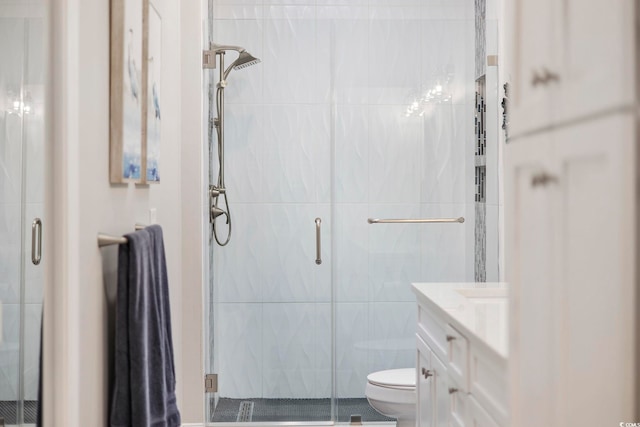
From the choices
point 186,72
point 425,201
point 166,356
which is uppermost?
point 186,72

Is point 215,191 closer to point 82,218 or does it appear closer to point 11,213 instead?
point 82,218

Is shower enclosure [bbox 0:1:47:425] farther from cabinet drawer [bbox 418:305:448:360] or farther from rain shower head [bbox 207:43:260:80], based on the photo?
rain shower head [bbox 207:43:260:80]

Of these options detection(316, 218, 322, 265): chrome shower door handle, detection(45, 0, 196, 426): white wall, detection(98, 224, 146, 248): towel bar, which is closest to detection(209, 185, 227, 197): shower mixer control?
detection(316, 218, 322, 265): chrome shower door handle

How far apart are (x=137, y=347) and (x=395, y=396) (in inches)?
56.3

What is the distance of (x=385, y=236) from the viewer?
3.59m

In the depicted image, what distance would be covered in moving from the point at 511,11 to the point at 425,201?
7.84 ft

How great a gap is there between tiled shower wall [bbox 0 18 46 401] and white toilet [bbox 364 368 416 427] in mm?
1813

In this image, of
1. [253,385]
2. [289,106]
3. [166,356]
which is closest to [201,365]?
[253,385]

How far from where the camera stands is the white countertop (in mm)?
1709

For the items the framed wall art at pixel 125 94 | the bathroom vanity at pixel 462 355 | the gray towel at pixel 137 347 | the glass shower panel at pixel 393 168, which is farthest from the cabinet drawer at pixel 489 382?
the glass shower panel at pixel 393 168

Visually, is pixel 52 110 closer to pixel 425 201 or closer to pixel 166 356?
pixel 166 356

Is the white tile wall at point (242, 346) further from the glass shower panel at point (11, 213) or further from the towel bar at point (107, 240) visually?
the glass shower panel at point (11, 213)

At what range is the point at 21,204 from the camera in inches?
61.0

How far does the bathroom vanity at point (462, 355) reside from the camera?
164 cm
